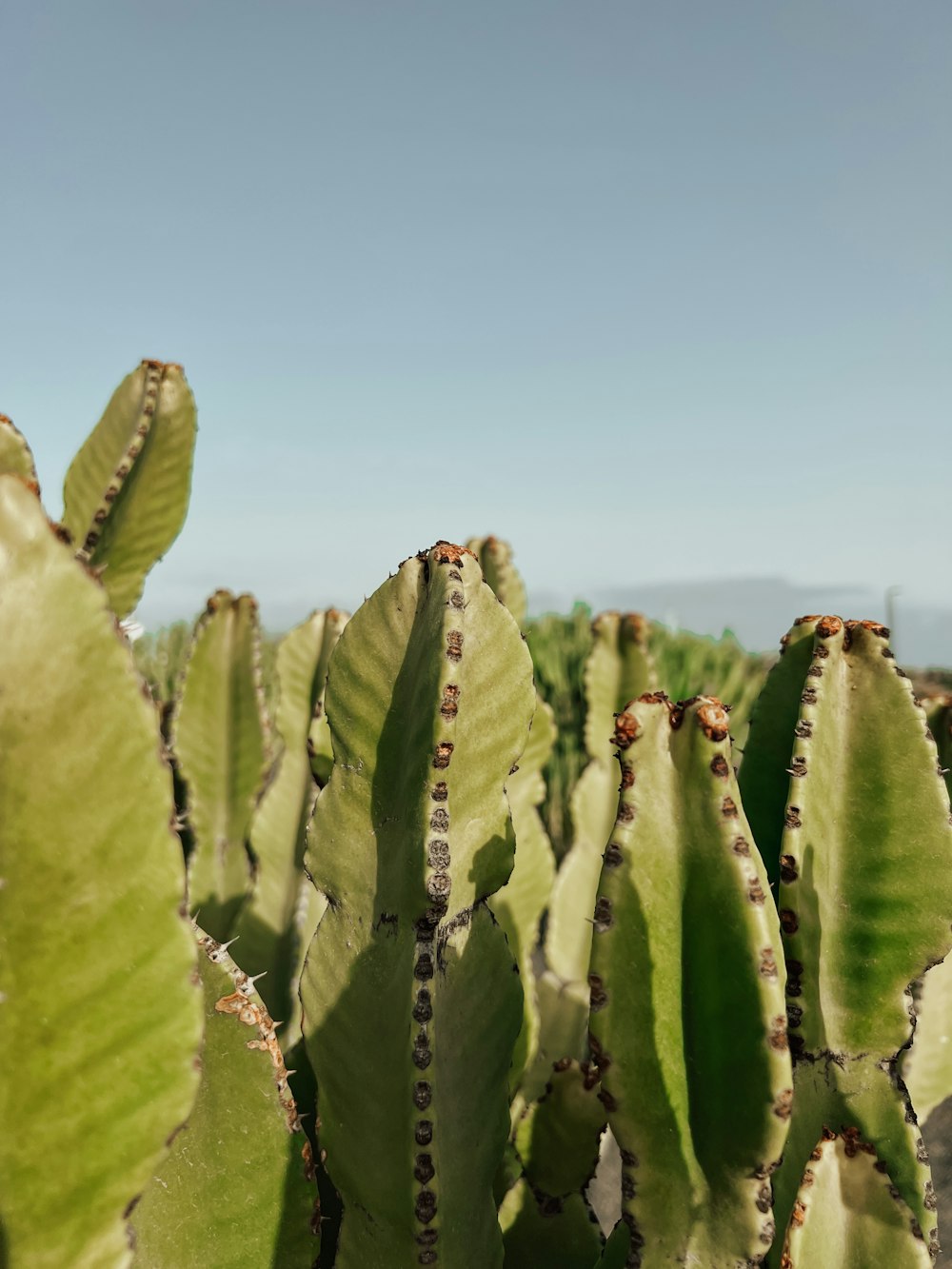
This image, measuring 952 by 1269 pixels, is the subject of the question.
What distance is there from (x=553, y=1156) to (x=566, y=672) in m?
4.77

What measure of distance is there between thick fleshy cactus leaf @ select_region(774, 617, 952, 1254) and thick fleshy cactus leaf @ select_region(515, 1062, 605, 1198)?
13.3 inches

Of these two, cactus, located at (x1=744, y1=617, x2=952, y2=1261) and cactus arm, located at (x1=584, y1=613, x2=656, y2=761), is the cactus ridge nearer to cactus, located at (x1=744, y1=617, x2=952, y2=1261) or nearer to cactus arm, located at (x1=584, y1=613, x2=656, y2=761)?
cactus arm, located at (x1=584, y1=613, x2=656, y2=761)

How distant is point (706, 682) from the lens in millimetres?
6461

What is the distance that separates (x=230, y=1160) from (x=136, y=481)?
1592mm

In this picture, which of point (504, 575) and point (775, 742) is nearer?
point (775, 742)

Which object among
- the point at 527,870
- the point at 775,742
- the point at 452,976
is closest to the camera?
the point at 452,976

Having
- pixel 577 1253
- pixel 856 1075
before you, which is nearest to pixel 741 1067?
pixel 856 1075

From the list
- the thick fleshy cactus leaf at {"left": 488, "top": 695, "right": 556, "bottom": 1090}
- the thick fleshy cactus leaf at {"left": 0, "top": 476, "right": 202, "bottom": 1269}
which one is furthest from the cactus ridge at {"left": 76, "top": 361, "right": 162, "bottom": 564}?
the thick fleshy cactus leaf at {"left": 0, "top": 476, "right": 202, "bottom": 1269}

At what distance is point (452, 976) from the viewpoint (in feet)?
3.84

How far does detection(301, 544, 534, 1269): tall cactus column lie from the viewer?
1.12 meters

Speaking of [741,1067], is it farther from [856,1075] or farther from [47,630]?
[47,630]

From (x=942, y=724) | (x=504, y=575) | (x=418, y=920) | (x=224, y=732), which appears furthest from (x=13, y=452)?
(x=942, y=724)

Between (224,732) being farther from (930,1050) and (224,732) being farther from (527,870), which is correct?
(930,1050)

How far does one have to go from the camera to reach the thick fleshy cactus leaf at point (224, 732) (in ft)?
7.62
